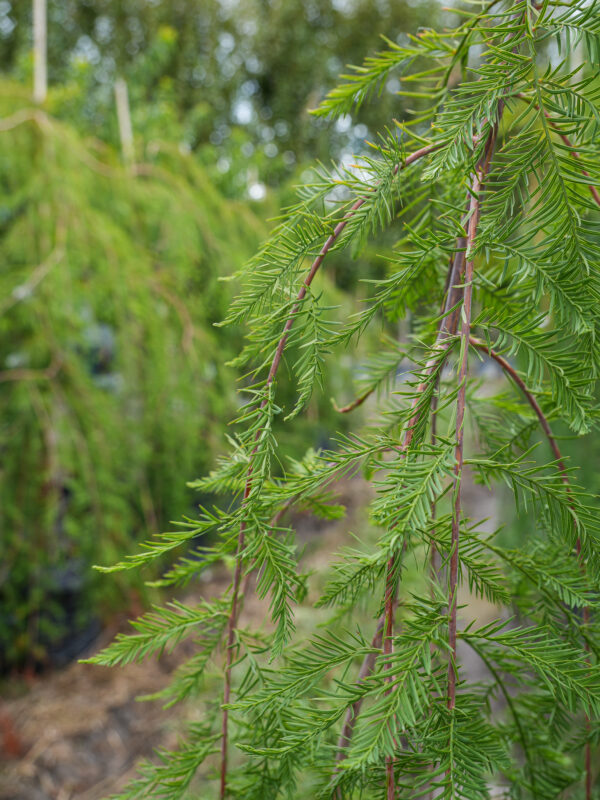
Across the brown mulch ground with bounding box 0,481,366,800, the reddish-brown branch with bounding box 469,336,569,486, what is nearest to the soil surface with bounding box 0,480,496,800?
the brown mulch ground with bounding box 0,481,366,800

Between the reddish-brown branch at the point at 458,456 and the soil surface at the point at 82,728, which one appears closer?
the reddish-brown branch at the point at 458,456

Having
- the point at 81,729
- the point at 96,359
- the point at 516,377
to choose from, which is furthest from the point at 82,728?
the point at 516,377

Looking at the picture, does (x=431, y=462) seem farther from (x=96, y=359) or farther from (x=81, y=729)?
(x=81, y=729)

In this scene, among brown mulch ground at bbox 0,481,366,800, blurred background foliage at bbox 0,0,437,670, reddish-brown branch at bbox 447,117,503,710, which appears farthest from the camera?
brown mulch ground at bbox 0,481,366,800

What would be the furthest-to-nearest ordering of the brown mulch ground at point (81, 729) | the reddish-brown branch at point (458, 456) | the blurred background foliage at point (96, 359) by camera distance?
the brown mulch ground at point (81, 729) → the blurred background foliage at point (96, 359) → the reddish-brown branch at point (458, 456)

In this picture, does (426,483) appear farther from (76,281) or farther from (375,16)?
(375,16)

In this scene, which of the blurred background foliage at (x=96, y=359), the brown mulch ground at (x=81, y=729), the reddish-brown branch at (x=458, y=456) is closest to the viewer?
the reddish-brown branch at (x=458, y=456)

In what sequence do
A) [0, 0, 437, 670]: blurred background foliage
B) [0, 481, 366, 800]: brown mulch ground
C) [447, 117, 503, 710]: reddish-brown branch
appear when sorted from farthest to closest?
[0, 481, 366, 800]: brown mulch ground → [0, 0, 437, 670]: blurred background foliage → [447, 117, 503, 710]: reddish-brown branch

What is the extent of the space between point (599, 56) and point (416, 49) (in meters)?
0.12

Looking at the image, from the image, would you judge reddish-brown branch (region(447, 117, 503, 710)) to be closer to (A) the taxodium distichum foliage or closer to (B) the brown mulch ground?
(A) the taxodium distichum foliage

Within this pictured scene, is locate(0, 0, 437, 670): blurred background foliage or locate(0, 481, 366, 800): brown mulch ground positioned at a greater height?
locate(0, 0, 437, 670): blurred background foliage

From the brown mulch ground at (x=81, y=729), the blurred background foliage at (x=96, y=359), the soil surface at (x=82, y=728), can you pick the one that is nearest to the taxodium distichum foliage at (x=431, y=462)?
the blurred background foliage at (x=96, y=359)

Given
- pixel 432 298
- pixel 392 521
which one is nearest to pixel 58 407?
pixel 432 298

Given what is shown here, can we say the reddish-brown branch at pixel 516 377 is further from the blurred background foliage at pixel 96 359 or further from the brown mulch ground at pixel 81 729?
the brown mulch ground at pixel 81 729
